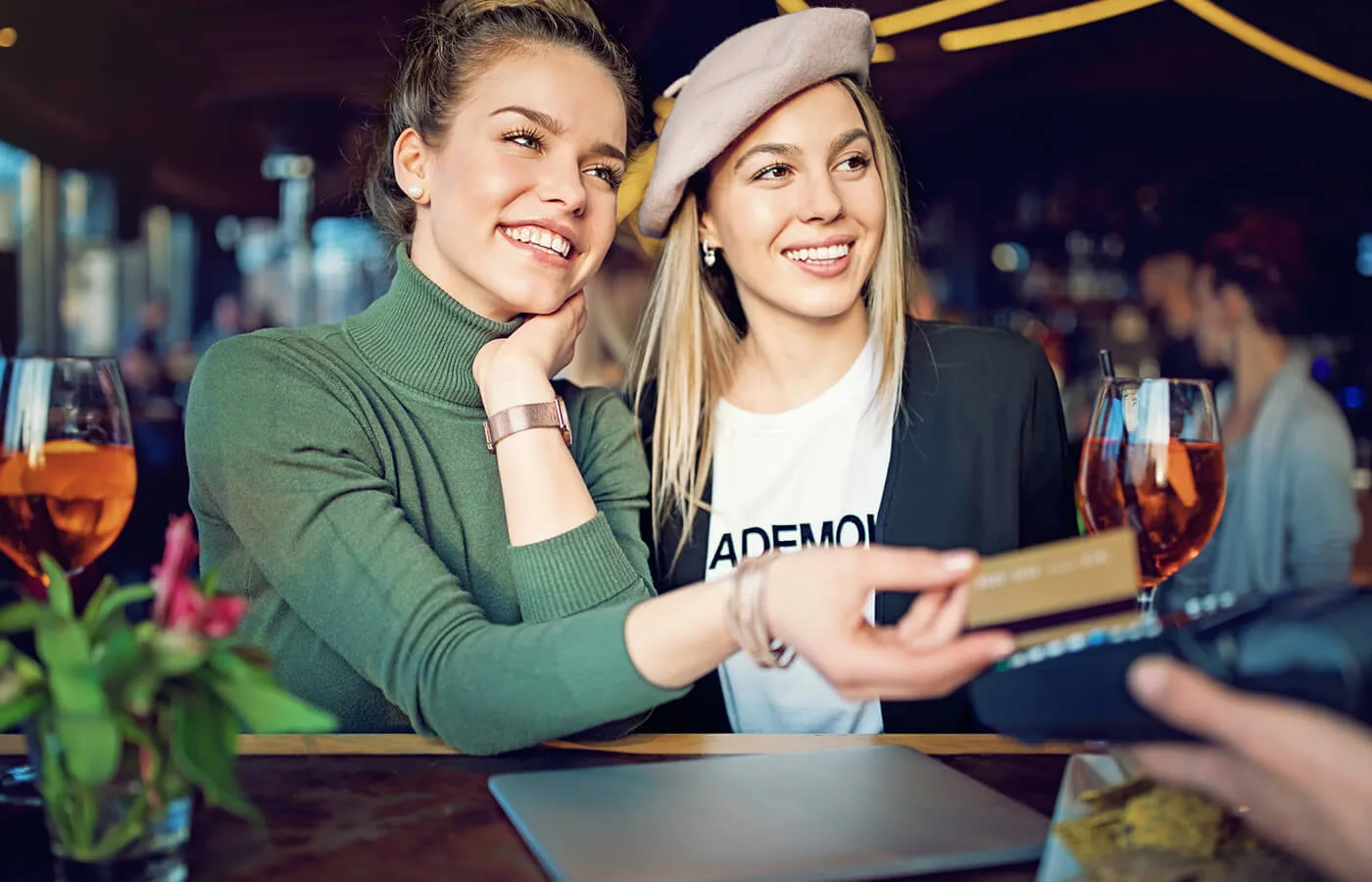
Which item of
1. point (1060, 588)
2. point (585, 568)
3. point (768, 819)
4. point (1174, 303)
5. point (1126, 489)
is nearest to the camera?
point (1060, 588)

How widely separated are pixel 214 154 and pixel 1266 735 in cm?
886

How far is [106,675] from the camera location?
2.31 feet

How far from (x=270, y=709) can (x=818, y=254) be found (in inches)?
48.3

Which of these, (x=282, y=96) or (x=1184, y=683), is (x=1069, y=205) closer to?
(x=282, y=96)

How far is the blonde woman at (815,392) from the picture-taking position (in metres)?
1.71

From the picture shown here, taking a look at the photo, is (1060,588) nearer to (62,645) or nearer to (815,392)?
(62,645)

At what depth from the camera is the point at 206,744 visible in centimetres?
72

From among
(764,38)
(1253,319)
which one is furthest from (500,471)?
(1253,319)

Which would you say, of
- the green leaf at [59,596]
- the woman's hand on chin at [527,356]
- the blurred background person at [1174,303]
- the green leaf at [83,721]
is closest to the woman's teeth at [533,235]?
the woman's hand on chin at [527,356]

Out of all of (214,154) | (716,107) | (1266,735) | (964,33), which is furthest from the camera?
(214,154)

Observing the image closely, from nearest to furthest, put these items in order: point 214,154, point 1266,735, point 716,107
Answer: point 1266,735
point 716,107
point 214,154

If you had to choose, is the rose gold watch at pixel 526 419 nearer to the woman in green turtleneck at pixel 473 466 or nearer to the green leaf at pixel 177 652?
the woman in green turtleneck at pixel 473 466

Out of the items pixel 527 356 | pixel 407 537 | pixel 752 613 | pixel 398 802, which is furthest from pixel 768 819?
pixel 527 356

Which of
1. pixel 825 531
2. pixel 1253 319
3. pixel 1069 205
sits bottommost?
pixel 825 531
